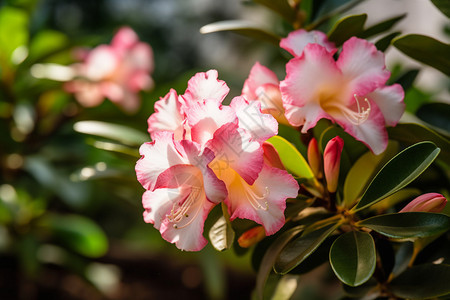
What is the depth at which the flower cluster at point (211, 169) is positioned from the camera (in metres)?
0.42

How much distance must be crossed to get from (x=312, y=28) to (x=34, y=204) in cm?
94

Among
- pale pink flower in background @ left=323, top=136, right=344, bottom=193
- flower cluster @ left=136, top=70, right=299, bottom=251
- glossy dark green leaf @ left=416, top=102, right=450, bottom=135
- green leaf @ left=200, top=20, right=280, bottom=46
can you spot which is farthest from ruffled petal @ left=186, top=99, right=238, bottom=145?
glossy dark green leaf @ left=416, top=102, right=450, bottom=135

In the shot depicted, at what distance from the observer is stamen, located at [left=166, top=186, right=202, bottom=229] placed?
44 cm

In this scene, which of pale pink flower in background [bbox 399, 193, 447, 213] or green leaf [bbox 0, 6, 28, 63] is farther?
green leaf [bbox 0, 6, 28, 63]

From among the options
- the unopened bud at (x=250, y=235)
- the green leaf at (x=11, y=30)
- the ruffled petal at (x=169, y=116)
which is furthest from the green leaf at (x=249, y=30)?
the green leaf at (x=11, y=30)

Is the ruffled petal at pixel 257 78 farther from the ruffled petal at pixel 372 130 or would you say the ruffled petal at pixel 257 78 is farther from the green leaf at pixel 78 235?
the green leaf at pixel 78 235

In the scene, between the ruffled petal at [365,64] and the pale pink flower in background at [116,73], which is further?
the pale pink flower in background at [116,73]

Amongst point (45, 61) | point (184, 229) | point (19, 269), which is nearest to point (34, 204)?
point (19, 269)

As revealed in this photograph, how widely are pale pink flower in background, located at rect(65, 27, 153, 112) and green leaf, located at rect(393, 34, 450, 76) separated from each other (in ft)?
2.57

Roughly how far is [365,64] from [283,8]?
0.67ft

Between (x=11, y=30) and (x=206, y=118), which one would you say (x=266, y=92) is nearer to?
(x=206, y=118)

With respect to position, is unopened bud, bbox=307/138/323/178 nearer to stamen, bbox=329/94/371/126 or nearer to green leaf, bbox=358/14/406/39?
stamen, bbox=329/94/371/126

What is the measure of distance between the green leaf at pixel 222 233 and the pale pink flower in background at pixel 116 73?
0.74 metres

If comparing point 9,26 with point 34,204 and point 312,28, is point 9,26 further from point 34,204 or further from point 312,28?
point 312,28
